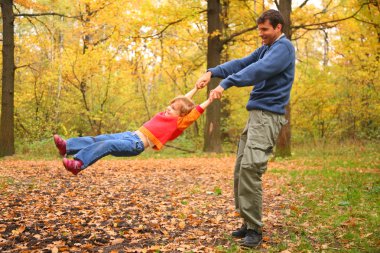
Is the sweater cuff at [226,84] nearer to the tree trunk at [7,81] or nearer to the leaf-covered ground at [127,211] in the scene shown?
the leaf-covered ground at [127,211]

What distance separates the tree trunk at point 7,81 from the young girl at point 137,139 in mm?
10354

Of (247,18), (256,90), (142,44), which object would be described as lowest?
(256,90)

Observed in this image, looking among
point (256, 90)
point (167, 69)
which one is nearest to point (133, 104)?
point (167, 69)

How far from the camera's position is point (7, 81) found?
568 inches

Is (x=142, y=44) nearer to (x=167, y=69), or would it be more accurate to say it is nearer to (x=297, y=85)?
(x=167, y=69)

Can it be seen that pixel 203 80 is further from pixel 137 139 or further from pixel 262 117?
pixel 137 139

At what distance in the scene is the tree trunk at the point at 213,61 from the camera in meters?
15.9

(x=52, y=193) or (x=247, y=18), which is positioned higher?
(x=247, y=18)

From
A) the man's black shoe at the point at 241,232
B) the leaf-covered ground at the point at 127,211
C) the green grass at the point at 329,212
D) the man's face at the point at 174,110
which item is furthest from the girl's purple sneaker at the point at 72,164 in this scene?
the man's black shoe at the point at 241,232

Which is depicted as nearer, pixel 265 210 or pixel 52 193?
pixel 265 210

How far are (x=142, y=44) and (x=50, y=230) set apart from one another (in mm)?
12809

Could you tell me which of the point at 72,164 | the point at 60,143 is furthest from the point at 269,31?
the point at 60,143

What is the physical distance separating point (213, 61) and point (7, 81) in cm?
771

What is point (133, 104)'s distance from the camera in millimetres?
20250
